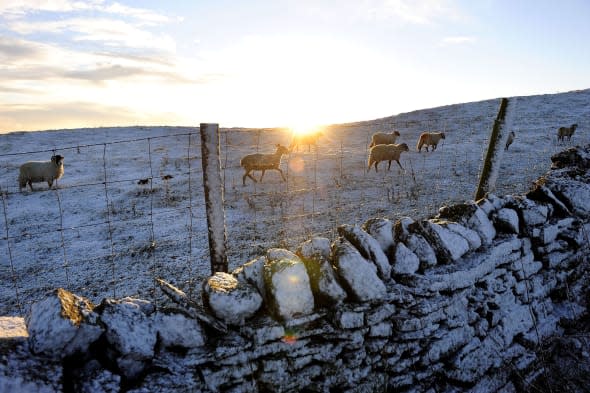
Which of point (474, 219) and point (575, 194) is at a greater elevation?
point (575, 194)

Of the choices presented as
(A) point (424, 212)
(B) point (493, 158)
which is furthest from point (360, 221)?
(B) point (493, 158)

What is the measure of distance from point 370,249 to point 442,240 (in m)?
0.85

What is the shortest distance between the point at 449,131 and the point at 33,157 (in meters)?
27.0

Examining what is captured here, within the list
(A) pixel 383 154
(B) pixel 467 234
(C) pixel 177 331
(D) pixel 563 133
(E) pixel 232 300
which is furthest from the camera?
(D) pixel 563 133

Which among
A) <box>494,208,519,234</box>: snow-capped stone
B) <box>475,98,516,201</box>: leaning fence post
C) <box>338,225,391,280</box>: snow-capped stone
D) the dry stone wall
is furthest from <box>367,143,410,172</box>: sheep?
<box>338,225,391,280</box>: snow-capped stone

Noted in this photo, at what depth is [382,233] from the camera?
356 cm

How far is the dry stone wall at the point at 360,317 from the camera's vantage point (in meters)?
2.26

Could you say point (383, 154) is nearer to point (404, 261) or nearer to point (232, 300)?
point (404, 261)

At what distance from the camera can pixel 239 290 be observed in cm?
269

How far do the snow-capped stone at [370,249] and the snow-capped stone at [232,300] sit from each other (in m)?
1.03

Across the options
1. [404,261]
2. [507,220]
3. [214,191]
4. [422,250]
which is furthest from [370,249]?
[507,220]

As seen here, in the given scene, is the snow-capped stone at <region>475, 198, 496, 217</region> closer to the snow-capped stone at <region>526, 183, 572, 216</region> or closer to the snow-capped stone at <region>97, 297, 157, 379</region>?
the snow-capped stone at <region>526, 183, 572, 216</region>

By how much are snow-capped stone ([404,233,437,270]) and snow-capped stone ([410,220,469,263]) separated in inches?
4.1

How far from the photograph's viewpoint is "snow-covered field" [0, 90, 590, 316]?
19.0 feet
